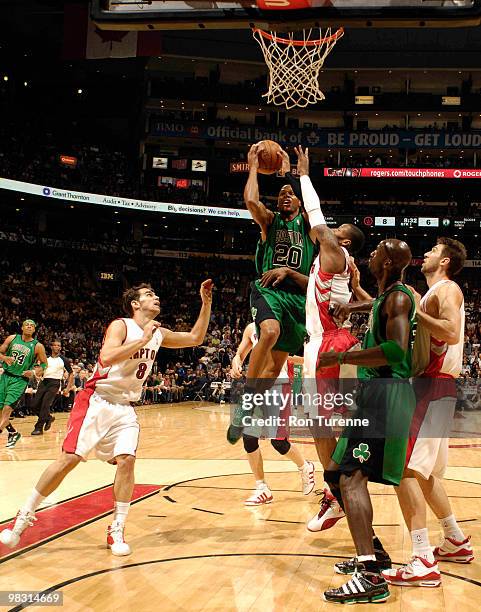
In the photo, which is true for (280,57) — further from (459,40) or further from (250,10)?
(459,40)

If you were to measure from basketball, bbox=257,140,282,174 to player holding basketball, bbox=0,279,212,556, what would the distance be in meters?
1.41

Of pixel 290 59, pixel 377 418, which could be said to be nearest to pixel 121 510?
pixel 377 418

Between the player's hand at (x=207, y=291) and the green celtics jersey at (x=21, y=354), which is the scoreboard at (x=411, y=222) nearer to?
the green celtics jersey at (x=21, y=354)

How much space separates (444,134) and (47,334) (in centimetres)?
2159

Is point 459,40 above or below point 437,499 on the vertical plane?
above

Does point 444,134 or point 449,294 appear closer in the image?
point 449,294

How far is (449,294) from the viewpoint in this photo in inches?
167

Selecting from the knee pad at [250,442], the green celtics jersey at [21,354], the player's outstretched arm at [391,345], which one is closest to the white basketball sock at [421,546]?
the player's outstretched arm at [391,345]

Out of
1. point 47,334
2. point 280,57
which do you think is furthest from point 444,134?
point 280,57

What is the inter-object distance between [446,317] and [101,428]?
2454 mm

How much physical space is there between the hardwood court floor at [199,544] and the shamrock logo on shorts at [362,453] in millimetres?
767

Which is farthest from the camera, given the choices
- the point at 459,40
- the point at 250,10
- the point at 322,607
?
the point at 459,40

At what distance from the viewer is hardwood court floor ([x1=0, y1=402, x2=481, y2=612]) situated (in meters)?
3.59

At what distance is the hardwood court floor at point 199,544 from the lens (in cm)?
359
